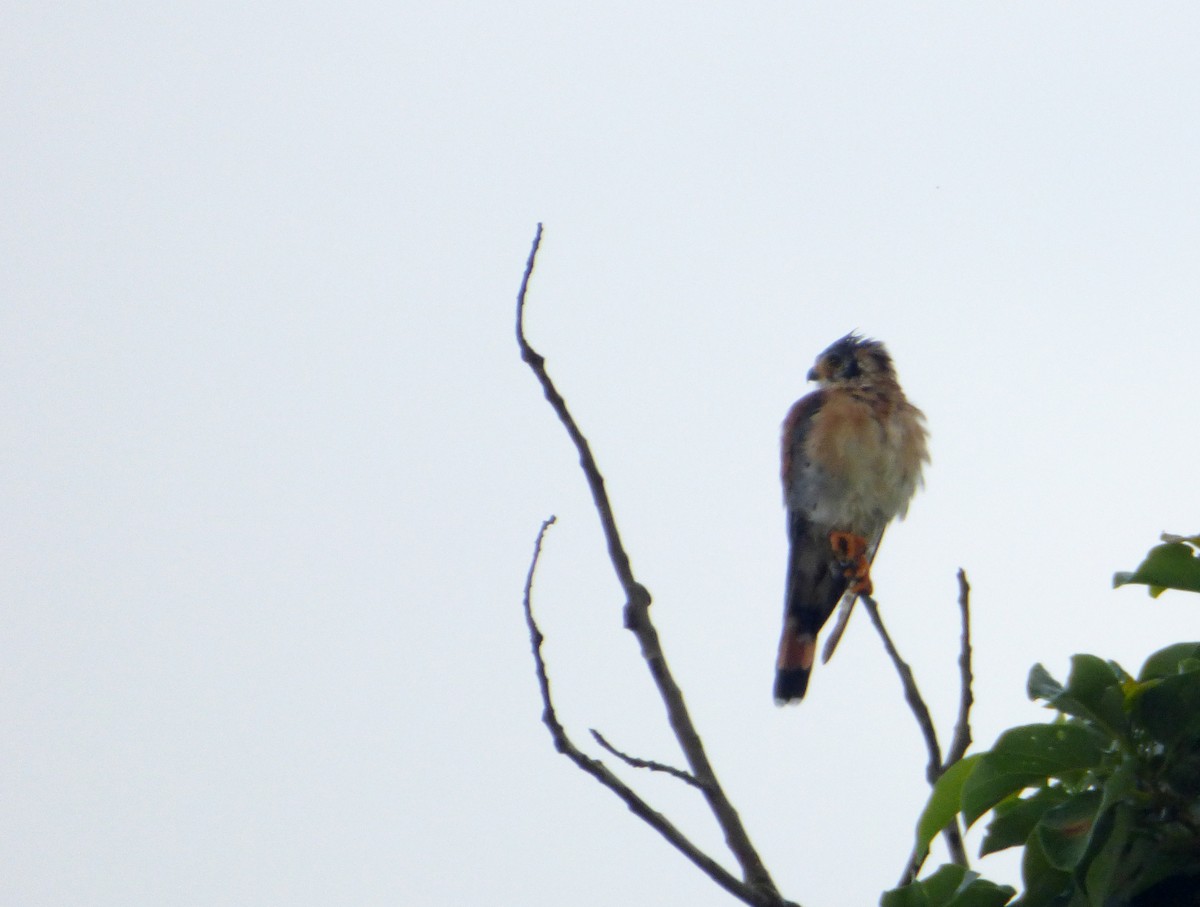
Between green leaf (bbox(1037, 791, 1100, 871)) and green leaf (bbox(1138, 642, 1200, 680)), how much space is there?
198 mm

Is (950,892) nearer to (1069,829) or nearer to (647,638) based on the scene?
(1069,829)

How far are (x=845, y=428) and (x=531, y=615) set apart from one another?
455 cm

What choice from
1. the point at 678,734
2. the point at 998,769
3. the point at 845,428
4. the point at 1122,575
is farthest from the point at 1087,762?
the point at 845,428

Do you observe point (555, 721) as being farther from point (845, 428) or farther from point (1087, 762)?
point (845, 428)

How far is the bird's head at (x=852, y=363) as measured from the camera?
697cm

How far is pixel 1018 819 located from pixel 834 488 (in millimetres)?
4772

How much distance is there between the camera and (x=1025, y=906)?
1658 millimetres

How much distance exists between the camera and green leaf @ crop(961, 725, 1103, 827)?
64.4 inches

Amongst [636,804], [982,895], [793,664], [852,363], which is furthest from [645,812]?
[852,363]

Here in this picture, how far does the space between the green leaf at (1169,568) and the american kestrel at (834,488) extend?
4.37m

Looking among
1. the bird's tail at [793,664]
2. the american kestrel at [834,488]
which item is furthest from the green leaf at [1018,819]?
the bird's tail at [793,664]

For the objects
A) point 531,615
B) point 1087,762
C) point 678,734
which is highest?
point 531,615

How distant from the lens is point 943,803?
178 cm

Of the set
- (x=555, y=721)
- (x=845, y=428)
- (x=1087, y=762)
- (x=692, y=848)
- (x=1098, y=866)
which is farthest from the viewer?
(x=845, y=428)
